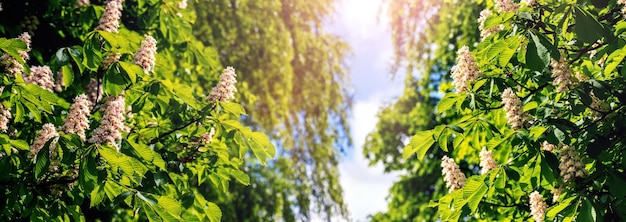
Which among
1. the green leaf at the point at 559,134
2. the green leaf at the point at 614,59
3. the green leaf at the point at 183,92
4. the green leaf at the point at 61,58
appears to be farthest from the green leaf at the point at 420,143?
the green leaf at the point at 61,58

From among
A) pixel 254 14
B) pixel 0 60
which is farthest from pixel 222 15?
pixel 0 60

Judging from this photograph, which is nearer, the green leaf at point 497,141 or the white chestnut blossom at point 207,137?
the green leaf at point 497,141

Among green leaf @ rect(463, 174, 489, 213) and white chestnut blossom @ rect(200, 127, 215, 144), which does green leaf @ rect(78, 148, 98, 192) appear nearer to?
white chestnut blossom @ rect(200, 127, 215, 144)

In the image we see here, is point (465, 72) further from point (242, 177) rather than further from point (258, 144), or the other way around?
point (242, 177)

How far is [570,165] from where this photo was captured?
9.76ft

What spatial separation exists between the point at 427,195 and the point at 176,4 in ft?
34.2

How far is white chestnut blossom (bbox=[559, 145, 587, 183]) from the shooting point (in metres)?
2.93

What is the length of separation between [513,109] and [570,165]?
39cm

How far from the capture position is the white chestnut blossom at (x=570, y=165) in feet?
9.62

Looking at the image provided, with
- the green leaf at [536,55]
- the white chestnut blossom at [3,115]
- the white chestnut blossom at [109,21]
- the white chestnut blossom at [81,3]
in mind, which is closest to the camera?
the green leaf at [536,55]

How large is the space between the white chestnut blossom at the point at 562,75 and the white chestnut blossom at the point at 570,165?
1.02ft

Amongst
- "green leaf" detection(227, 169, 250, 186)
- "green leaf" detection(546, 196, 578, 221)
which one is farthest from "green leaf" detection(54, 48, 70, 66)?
"green leaf" detection(546, 196, 578, 221)

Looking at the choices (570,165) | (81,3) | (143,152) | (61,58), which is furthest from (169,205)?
(81,3)

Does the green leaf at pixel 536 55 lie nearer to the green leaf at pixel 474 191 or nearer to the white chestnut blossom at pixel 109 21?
the green leaf at pixel 474 191
